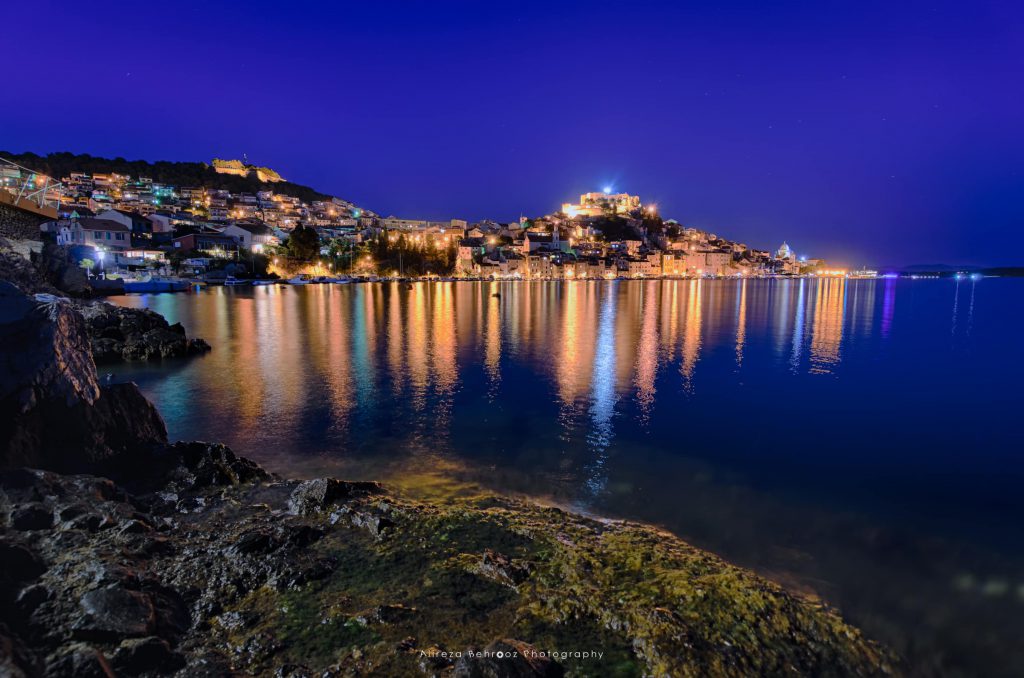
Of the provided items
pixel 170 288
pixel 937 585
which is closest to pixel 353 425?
pixel 937 585

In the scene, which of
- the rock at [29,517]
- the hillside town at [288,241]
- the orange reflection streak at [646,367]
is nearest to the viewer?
the rock at [29,517]

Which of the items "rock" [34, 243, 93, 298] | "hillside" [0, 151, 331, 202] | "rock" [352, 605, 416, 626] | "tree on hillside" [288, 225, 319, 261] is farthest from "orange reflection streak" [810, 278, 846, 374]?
"hillside" [0, 151, 331, 202]

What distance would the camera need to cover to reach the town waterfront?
7125mm

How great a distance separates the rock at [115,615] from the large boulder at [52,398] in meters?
4.07

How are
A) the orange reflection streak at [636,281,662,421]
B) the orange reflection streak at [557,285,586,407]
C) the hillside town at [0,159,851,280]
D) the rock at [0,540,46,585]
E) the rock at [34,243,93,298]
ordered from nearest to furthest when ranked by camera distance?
the rock at [0,540,46,585], the orange reflection streak at [636,281,662,421], the orange reflection streak at [557,285,586,407], the rock at [34,243,93,298], the hillside town at [0,159,851,280]

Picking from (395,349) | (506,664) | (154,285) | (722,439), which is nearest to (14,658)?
(506,664)

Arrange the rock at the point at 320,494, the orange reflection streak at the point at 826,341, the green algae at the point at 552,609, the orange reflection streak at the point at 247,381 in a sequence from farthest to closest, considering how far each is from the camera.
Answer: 1. the orange reflection streak at the point at 826,341
2. the orange reflection streak at the point at 247,381
3. the rock at the point at 320,494
4. the green algae at the point at 552,609

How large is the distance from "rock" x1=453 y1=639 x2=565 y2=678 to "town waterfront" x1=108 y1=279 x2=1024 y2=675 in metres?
3.90

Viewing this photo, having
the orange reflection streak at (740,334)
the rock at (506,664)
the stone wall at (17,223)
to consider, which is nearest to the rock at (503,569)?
the rock at (506,664)

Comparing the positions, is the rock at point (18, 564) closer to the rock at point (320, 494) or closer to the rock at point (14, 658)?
the rock at point (14, 658)

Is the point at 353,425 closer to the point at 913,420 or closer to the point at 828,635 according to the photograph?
the point at 828,635

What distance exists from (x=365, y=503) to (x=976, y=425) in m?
17.5

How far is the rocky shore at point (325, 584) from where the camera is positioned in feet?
14.4

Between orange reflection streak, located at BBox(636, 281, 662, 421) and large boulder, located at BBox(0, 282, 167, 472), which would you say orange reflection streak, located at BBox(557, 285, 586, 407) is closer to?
orange reflection streak, located at BBox(636, 281, 662, 421)
